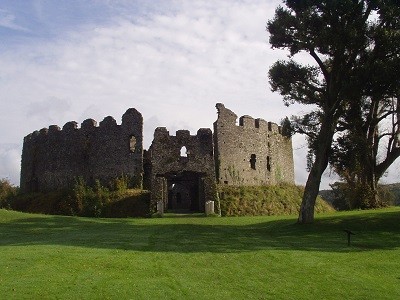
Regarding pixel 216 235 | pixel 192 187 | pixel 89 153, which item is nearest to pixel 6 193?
pixel 89 153

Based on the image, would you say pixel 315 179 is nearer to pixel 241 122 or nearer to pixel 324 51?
pixel 324 51

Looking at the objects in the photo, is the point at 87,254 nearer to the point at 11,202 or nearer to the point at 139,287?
the point at 139,287

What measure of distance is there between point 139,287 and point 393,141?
2826cm

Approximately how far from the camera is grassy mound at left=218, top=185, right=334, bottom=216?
128 ft

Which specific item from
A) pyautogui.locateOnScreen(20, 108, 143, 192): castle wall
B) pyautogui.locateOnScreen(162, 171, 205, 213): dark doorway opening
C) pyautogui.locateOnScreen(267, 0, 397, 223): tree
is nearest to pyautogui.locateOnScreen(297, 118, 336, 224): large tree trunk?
pyautogui.locateOnScreen(267, 0, 397, 223): tree

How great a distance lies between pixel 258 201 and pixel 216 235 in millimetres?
18277

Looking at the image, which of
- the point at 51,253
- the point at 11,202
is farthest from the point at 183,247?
the point at 11,202

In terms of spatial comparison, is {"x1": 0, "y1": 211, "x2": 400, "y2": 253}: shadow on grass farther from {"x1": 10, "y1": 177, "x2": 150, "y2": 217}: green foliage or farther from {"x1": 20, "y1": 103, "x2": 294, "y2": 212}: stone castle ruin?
{"x1": 20, "y1": 103, "x2": 294, "y2": 212}: stone castle ruin

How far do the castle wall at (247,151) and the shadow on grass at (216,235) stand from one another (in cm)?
1230

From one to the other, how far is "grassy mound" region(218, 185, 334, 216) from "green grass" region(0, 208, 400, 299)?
14250mm

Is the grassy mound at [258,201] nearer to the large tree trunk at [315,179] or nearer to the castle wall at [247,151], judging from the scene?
the castle wall at [247,151]

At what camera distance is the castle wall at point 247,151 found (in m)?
42.7

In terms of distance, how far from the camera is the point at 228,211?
38.6 m

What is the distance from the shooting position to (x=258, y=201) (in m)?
40.8
